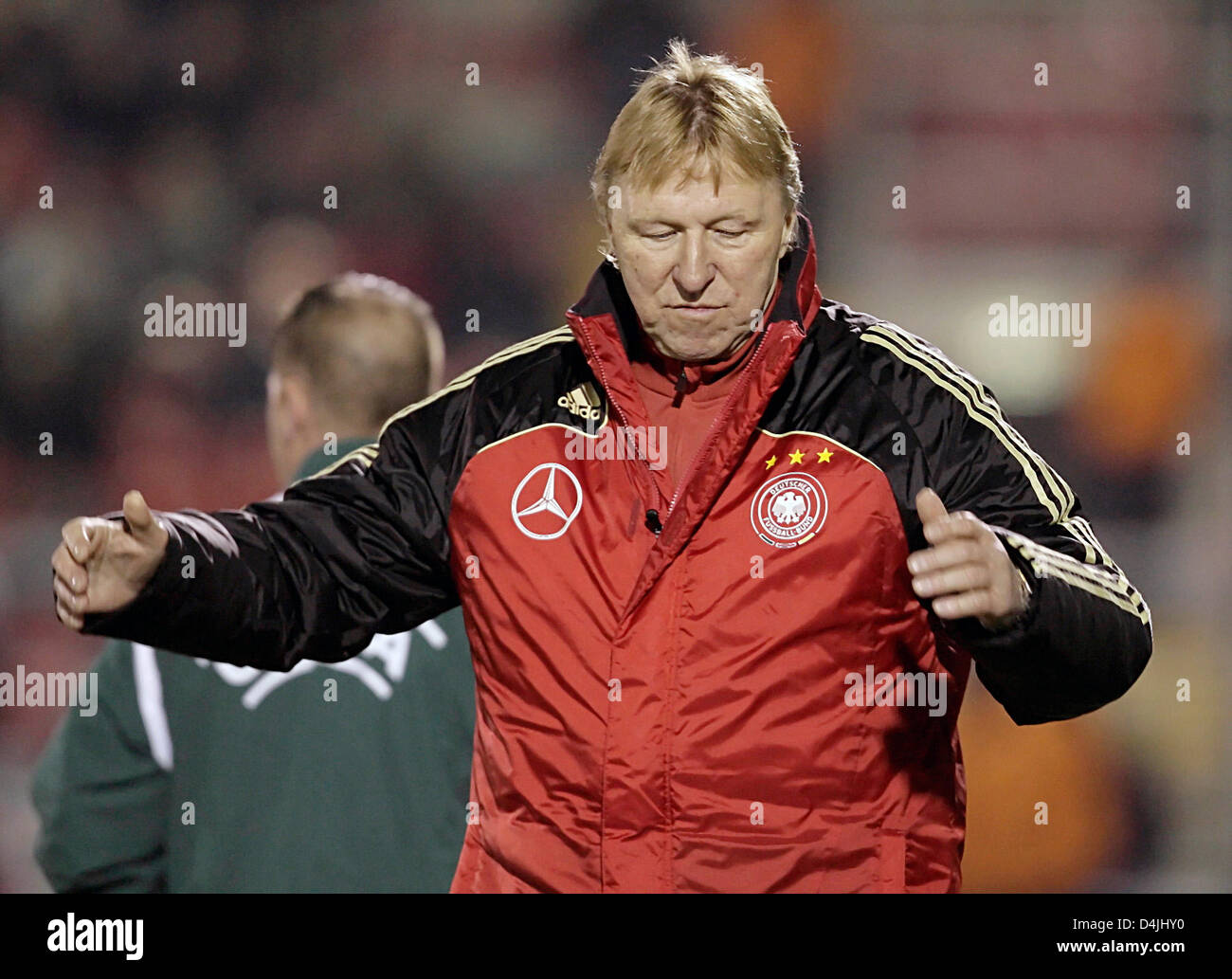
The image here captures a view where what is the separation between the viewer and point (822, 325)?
86.1 inches

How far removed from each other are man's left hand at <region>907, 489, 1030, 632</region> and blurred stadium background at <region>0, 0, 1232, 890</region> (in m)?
3.39

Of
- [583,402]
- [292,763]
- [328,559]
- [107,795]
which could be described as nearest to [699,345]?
[583,402]

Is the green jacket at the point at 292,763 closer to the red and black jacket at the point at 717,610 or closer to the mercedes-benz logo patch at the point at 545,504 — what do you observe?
the red and black jacket at the point at 717,610

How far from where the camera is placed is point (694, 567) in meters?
2.05

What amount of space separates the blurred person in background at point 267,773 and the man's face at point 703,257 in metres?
0.77

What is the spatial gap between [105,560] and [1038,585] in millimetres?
1119

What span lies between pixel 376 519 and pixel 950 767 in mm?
842

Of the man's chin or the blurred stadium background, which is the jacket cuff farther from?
the blurred stadium background

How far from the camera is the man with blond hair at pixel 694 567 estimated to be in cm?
200

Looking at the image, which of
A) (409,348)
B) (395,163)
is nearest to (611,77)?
(395,163)

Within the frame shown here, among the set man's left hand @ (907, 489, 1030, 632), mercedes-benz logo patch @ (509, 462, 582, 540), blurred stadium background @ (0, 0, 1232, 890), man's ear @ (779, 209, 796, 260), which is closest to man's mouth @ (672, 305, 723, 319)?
man's ear @ (779, 209, 796, 260)

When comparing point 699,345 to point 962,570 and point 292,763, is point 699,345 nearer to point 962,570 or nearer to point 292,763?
point 962,570

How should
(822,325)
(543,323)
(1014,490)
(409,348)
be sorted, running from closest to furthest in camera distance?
(1014,490), (822,325), (409,348), (543,323)
